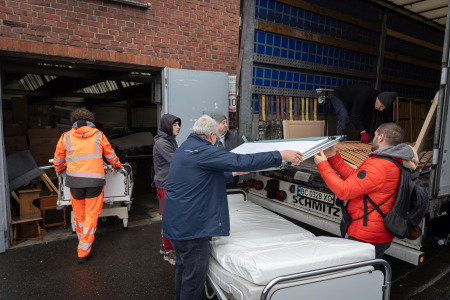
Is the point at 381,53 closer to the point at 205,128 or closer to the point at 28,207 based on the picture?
the point at 205,128

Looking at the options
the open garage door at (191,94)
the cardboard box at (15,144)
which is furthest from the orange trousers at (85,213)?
the cardboard box at (15,144)

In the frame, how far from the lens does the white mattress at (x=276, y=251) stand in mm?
1815

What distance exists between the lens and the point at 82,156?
383cm

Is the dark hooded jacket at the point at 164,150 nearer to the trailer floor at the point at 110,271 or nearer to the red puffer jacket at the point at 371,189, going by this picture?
the trailer floor at the point at 110,271

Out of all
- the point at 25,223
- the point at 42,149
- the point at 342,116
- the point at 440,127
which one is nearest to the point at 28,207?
the point at 25,223

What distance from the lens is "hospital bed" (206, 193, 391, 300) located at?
1.73 metres

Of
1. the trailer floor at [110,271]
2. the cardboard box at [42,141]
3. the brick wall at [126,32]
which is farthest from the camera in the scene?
the cardboard box at [42,141]

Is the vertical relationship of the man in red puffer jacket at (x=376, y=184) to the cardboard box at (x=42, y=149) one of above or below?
above

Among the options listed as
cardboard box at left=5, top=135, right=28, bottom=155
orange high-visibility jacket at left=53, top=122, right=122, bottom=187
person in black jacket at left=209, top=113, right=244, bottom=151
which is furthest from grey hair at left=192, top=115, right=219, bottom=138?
cardboard box at left=5, top=135, right=28, bottom=155

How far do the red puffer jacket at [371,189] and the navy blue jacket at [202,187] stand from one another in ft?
1.72

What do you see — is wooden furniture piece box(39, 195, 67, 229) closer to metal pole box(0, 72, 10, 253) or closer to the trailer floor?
the trailer floor

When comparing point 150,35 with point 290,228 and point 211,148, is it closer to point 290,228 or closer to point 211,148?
point 211,148

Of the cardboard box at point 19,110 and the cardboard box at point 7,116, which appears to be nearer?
the cardboard box at point 7,116

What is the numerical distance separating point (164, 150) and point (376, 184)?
7.65 ft
